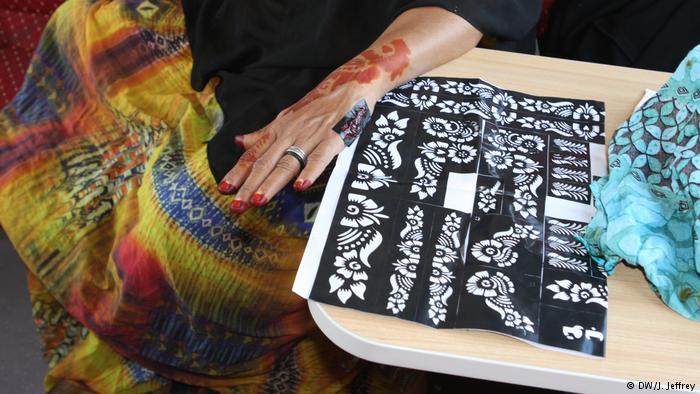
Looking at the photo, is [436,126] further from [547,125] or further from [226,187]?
[226,187]

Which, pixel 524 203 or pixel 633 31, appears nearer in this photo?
pixel 524 203

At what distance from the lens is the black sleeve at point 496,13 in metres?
1.09

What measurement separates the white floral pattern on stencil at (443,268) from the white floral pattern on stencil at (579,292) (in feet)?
0.34

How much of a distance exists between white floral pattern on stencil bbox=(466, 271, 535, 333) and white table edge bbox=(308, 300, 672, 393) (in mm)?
44

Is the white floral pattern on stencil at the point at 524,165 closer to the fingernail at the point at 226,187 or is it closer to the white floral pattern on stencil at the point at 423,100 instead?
the white floral pattern on stencil at the point at 423,100

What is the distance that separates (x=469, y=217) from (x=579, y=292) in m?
0.14

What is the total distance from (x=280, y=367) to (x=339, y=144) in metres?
0.48

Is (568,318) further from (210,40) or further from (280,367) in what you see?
(210,40)

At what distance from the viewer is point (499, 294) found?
2.46 ft

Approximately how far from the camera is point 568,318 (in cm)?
74

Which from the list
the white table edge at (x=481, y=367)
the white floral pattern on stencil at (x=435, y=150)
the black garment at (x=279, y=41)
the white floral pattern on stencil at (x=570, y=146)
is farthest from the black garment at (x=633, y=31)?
the white table edge at (x=481, y=367)

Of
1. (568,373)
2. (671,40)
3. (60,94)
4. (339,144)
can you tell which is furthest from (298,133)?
(671,40)

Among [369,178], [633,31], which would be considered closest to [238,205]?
[369,178]

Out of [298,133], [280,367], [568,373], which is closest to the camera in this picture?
[568,373]
